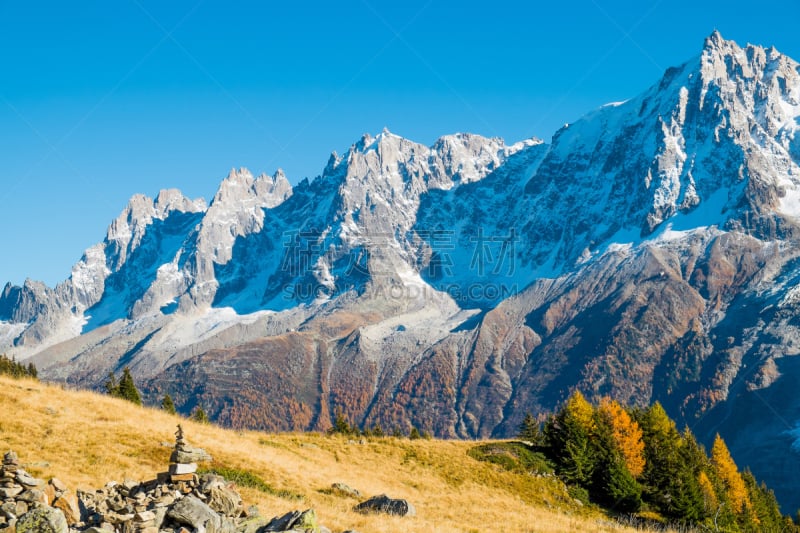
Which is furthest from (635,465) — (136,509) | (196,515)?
(136,509)

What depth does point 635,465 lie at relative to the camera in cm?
6250

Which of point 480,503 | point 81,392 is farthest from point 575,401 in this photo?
point 81,392

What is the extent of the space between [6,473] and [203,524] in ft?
20.7

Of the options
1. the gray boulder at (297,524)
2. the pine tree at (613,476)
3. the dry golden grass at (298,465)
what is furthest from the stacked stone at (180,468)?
the pine tree at (613,476)

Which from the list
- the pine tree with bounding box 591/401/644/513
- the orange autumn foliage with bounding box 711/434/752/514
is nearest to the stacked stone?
the pine tree with bounding box 591/401/644/513

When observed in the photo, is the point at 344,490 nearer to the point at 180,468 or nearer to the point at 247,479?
the point at 247,479

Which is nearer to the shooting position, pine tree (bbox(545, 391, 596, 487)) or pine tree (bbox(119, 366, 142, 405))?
pine tree (bbox(545, 391, 596, 487))

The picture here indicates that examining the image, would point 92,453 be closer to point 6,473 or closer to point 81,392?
point 6,473

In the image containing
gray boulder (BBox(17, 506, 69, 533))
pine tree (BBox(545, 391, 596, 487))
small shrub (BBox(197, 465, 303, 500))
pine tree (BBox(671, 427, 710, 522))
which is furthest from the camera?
pine tree (BBox(545, 391, 596, 487))

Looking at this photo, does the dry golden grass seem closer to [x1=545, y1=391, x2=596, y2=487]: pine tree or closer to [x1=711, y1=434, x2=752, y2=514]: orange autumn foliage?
[x1=545, y1=391, x2=596, y2=487]: pine tree

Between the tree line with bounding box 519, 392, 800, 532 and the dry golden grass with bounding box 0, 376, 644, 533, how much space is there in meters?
5.41

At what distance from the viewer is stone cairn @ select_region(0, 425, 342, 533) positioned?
17500 mm

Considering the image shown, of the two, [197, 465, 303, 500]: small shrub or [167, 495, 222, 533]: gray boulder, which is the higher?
[167, 495, 222, 533]: gray boulder

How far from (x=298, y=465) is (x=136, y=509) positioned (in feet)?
66.7
